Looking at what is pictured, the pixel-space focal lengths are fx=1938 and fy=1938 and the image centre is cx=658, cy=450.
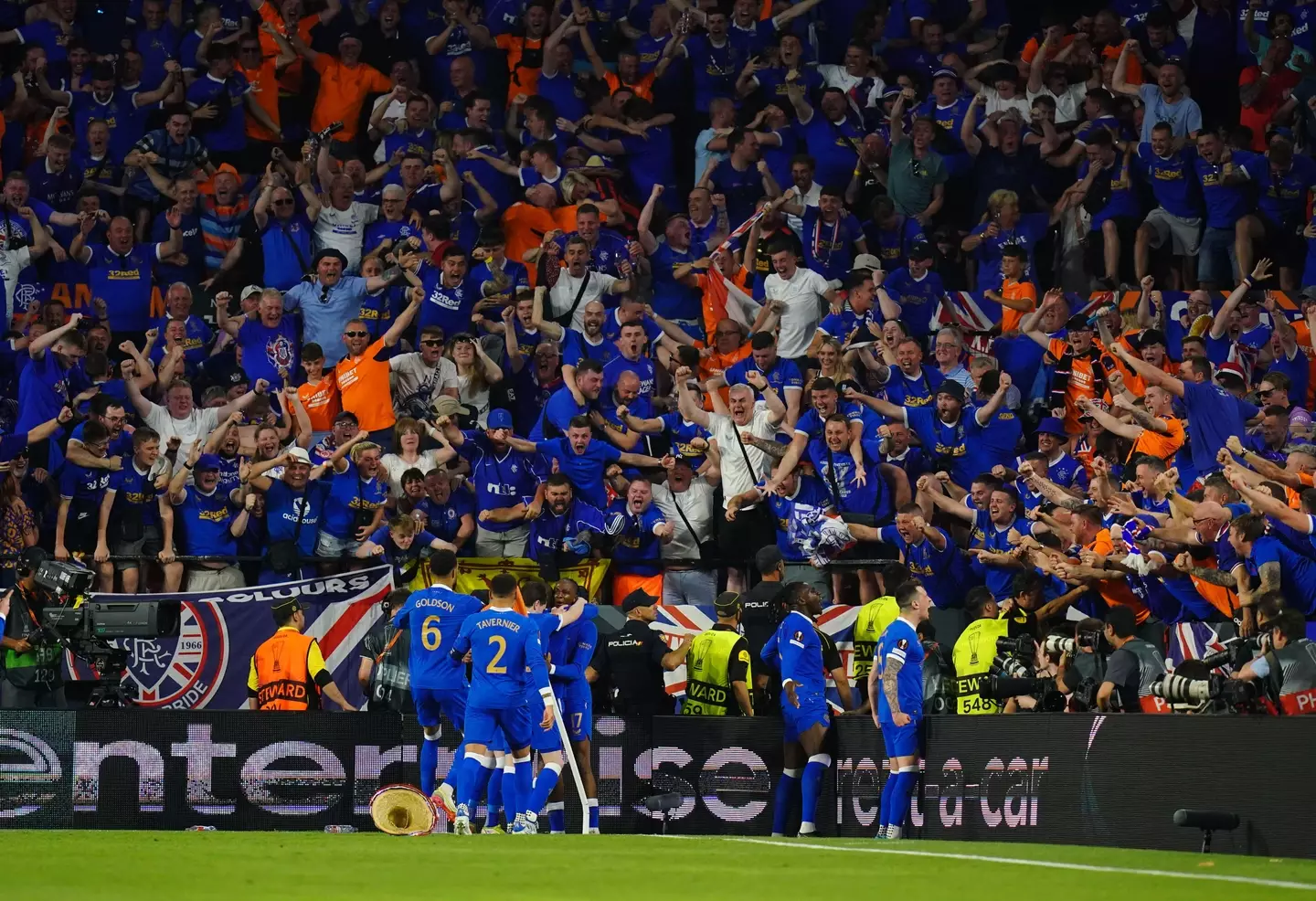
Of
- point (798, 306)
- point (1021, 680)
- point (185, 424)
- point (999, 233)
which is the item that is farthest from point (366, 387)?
point (1021, 680)

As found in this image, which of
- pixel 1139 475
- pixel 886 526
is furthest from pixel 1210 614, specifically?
pixel 886 526

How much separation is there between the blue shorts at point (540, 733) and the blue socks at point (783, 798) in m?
1.87

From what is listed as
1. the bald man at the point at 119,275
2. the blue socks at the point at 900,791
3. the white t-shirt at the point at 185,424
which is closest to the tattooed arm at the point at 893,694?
the blue socks at the point at 900,791

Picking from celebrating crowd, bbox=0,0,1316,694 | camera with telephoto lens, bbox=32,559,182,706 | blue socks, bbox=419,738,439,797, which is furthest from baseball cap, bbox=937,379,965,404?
camera with telephoto lens, bbox=32,559,182,706

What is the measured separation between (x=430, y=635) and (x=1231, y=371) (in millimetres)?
8022

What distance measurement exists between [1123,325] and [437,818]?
870cm

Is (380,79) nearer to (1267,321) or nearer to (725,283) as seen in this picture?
(725,283)

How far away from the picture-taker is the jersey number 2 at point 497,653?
14172mm

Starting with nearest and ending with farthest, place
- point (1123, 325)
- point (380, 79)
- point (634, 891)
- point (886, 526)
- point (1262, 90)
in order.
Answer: point (634, 891) → point (886, 526) → point (1123, 325) → point (1262, 90) → point (380, 79)

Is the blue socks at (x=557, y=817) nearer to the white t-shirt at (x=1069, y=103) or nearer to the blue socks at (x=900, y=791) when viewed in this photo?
the blue socks at (x=900, y=791)

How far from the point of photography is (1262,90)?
21.3 m

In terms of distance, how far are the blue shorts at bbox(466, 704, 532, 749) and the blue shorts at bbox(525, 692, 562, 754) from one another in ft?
0.15

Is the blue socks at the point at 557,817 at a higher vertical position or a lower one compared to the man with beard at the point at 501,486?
lower

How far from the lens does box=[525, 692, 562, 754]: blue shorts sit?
14.4 m
